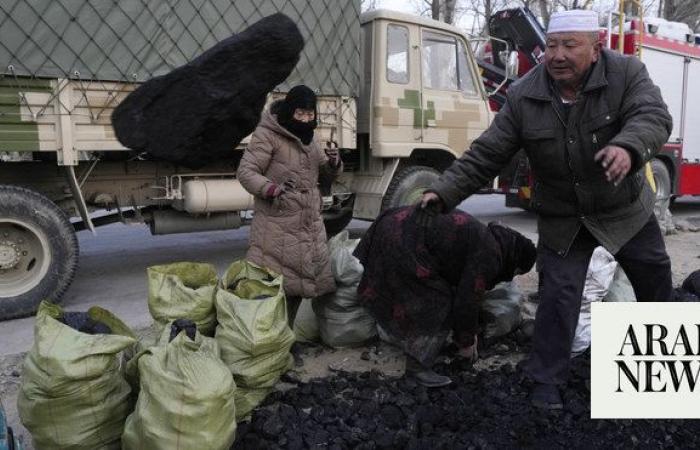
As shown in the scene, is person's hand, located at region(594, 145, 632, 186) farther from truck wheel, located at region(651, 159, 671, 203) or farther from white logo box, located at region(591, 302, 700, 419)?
truck wheel, located at region(651, 159, 671, 203)

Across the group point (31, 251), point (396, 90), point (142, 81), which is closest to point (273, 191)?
point (142, 81)

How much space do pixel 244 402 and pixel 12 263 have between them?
2666 mm

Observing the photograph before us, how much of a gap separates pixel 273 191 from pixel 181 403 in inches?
53.3

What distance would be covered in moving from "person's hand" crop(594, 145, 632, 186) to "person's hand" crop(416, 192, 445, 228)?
809mm

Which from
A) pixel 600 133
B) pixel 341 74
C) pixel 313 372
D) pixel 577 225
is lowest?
pixel 313 372

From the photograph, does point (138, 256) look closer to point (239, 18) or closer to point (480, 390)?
point (239, 18)

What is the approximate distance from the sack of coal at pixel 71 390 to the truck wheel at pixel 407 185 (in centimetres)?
414

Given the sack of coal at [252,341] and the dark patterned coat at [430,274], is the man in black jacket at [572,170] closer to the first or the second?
the dark patterned coat at [430,274]

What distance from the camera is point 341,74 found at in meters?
5.88

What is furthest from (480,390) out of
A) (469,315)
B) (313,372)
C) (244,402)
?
(244,402)

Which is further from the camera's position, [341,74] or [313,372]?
[341,74]

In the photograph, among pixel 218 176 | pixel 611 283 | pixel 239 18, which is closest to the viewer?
pixel 611 283

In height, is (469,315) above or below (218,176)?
below

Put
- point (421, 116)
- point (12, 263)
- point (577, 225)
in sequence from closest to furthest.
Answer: point (577, 225) → point (12, 263) → point (421, 116)
